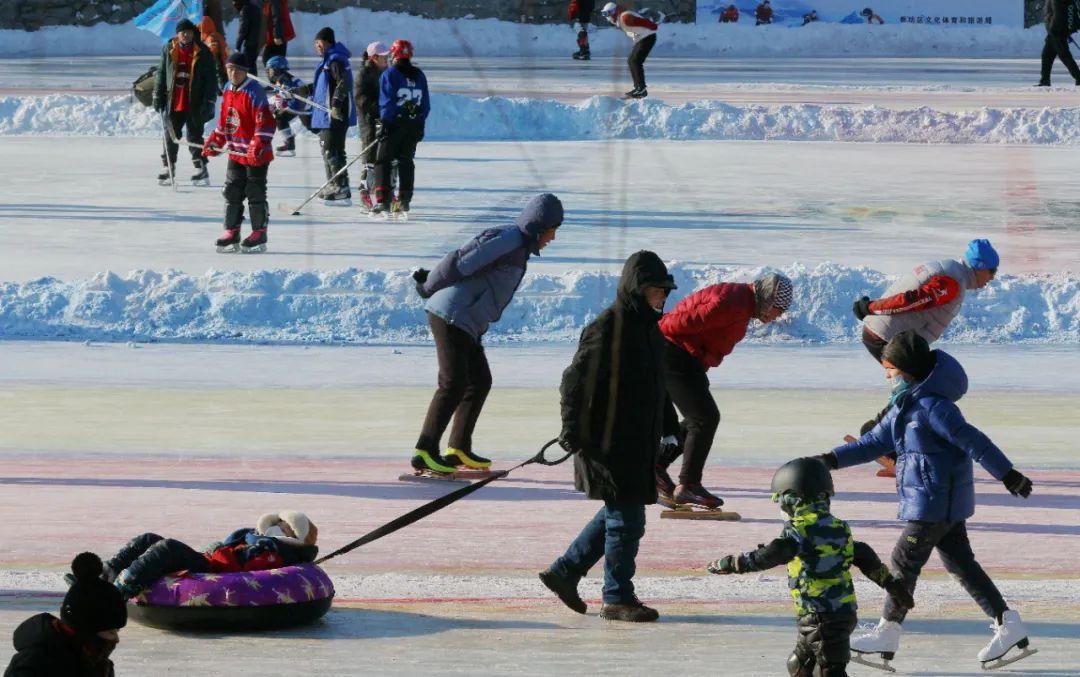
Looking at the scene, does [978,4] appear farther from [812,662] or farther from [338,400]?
[812,662]

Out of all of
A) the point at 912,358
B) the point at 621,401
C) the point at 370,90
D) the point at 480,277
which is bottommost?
the point at 370,90

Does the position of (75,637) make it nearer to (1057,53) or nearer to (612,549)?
(612,549)

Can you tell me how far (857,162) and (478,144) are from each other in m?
4.76

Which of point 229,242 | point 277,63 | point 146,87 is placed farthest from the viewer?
point 146,87

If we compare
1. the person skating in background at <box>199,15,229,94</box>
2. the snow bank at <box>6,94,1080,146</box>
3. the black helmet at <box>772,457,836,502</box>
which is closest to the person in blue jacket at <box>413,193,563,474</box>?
the black helmet at <box>772,457,836,502</box>

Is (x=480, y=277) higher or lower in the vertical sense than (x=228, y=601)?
higher

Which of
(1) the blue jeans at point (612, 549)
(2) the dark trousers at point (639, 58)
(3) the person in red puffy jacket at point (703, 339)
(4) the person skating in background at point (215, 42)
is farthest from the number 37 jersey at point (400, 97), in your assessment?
(1) the blue jeans at point (612, 549)

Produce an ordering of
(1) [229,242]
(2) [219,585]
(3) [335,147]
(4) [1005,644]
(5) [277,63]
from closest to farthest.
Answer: (4) [1005,644], (2) [219,585], (1) [229,242], (3) [335,147], (5) [277,63]

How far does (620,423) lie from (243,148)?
857cm

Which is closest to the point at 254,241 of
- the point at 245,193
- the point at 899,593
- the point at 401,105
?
the point at 245,193

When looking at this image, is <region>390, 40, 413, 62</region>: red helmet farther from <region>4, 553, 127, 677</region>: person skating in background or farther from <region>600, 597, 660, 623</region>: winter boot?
<region>4, 553, 127, 677</region>: person skating in background

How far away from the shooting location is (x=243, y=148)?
14336 millimetres

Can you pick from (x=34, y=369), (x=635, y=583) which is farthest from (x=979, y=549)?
(x=34, y=369)

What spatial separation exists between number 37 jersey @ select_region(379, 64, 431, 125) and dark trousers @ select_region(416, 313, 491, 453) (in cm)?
720
